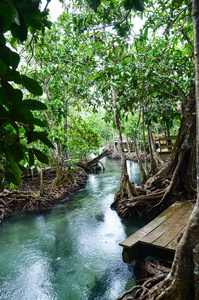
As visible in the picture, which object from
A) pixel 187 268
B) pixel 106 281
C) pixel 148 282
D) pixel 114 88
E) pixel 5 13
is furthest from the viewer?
pixel 114 88

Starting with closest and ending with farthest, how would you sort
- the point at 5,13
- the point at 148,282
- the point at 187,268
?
the point at 5,13
the point at 187,268
the point at 148,282

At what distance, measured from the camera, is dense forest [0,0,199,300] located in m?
0.70

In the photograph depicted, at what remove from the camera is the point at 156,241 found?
2.83 metres

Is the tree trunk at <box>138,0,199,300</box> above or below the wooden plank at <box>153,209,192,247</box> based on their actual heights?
above

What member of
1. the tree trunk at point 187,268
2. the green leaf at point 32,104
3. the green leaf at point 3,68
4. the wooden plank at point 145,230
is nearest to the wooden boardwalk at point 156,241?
the wooden plank at point 145,230

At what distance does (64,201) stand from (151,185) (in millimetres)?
3734

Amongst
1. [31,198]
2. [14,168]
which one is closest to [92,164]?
[31,198]

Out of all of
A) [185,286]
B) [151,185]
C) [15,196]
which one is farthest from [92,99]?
[185,286]

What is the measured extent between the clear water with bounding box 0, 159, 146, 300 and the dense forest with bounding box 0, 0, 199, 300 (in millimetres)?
806

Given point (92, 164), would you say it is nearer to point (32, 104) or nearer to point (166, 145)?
point (166, 145)

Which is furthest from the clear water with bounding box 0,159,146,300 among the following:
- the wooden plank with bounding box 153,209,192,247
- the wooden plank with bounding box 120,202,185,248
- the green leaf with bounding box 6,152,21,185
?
the green leaf with bounding box 6,152,21,185

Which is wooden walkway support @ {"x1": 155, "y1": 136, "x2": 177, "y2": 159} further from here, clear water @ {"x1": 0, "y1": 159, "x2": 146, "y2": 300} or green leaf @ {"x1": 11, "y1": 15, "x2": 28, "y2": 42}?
green leaf @ {"x1": 11, "y1": 15, "x2": 28, "y2": 42}

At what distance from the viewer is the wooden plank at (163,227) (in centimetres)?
292

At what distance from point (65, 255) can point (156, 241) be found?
2073 millimetres
